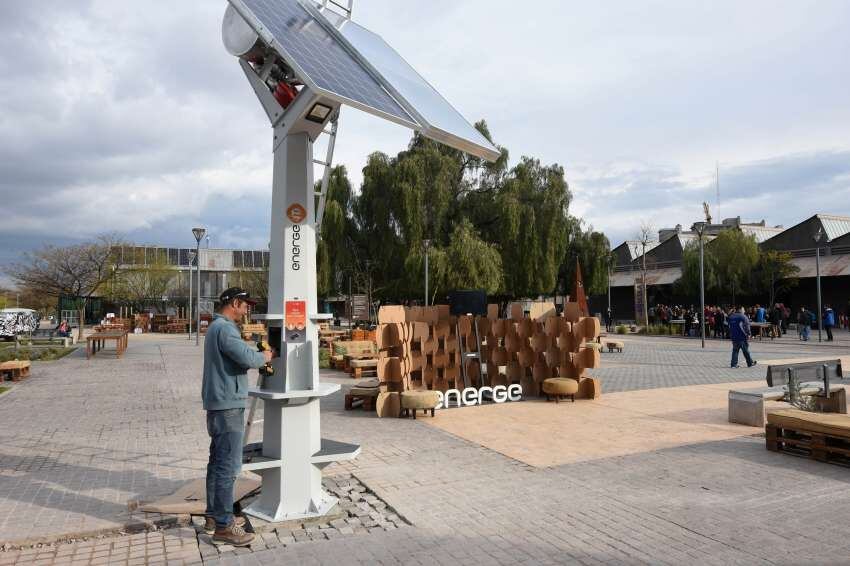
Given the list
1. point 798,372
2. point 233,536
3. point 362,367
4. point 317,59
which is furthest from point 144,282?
point 233,536

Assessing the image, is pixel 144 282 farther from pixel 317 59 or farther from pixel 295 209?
pixel 317 59

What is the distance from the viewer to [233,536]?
14.6 ft

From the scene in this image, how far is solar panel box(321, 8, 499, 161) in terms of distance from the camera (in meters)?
4.96

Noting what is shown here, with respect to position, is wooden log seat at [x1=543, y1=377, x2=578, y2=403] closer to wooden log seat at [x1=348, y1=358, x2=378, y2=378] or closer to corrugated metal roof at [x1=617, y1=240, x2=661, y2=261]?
wooden log seat at [x1=348, y1=358, x2=378, y2=378]

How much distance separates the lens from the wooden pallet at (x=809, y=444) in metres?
6.56

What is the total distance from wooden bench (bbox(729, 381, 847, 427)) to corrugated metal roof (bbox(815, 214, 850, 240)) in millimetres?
39098

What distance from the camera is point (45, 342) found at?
2778cm

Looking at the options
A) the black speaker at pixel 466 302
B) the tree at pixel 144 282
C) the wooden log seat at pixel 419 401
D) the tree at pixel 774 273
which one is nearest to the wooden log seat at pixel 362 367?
the black speaker at pixel 466 302

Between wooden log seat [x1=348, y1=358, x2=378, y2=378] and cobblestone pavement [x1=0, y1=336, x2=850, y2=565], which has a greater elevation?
wooden log seat [x1=348, y1=358, x2=378, y2=378]

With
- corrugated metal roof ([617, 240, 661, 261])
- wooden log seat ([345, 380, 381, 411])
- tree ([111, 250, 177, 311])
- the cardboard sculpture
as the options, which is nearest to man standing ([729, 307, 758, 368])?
the cardboard sculpture

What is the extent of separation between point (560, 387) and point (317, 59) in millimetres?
7672

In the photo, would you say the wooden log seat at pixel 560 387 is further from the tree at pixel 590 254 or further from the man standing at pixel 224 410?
the tree at pixel 590 254

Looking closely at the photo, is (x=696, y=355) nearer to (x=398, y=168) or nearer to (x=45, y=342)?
(x=398, y=168)

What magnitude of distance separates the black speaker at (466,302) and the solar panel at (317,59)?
634 cm
